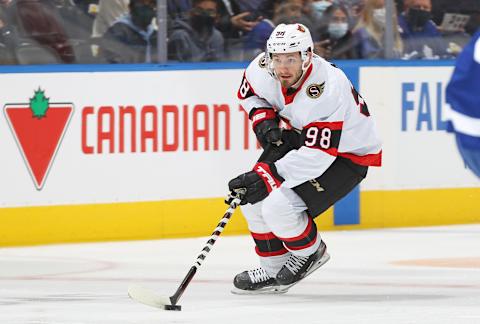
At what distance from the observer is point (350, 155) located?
7.22 m

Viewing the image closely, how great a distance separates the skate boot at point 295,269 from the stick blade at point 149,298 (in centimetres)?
68

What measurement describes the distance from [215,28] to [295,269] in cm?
283

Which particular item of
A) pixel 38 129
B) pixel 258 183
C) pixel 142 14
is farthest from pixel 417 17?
pixel 258 183

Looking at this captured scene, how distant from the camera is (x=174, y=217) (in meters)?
9.55

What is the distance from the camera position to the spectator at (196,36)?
9.61 metres

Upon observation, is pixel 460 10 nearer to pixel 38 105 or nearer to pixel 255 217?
pixel 38 105

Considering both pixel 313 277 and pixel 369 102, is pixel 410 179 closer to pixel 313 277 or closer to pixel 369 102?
pixel 369 102

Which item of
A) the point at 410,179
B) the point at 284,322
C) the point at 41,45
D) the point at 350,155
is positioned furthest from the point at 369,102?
the point at 284,322

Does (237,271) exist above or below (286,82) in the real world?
below

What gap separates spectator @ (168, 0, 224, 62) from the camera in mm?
9609

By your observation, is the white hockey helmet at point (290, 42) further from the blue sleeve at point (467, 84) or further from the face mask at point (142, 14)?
the face mask at point (142, 14)

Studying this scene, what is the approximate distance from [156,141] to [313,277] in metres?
1.89

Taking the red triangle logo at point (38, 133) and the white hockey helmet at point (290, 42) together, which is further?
the red triangle logo at point (38, 133)

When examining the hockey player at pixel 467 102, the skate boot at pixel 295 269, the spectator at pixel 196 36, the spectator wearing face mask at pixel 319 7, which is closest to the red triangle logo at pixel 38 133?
the spectator at pixel 196 36
